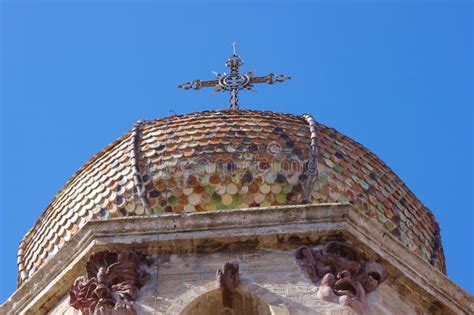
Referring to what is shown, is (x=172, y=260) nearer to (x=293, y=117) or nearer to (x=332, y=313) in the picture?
(x=332, y=313)

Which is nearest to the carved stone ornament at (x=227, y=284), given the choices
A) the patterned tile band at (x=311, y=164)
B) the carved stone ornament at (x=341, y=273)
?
the carved stone ornament at (x=341, y=273)

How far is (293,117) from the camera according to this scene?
65.3 ft

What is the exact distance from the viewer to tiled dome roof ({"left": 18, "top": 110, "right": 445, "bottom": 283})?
18484 mm

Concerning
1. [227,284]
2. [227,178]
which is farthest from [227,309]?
[227,178]

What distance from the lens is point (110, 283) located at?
17.2 m

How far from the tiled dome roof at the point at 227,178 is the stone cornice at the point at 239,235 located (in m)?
0.87

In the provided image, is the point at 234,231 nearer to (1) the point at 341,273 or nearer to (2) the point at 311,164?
(1) the point at 341,273

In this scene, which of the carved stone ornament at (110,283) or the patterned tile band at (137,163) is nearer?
the carved stone ornament at (110,283)

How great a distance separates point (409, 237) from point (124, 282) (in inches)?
125

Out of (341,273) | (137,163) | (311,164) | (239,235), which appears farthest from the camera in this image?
(137,163)

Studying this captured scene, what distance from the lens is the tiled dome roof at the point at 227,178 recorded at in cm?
1848

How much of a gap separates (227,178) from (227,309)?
6.08 feet

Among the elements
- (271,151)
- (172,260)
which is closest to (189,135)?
(271,151)

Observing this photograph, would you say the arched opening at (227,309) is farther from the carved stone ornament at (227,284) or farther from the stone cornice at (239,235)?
the stone cornice at (239,235)
